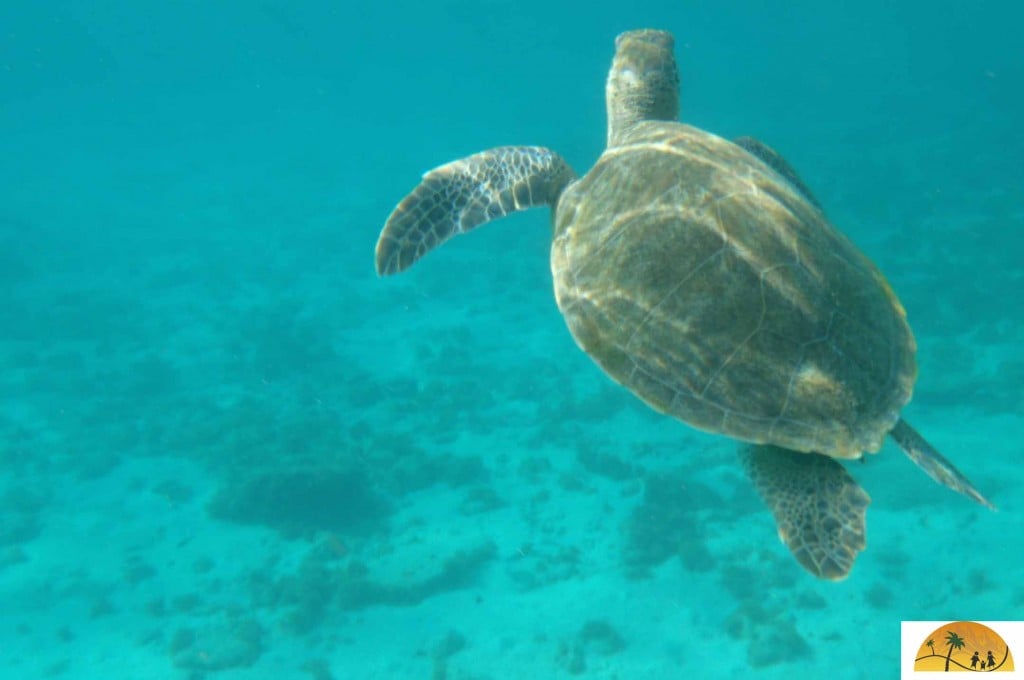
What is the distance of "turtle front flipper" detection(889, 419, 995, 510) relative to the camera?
388cm

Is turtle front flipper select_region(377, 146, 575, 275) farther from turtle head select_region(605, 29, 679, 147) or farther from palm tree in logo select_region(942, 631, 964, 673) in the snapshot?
palm tree in logo select_region(942, 631, 964, 673)

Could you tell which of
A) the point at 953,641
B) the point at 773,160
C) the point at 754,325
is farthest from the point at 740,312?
the point at 953,641

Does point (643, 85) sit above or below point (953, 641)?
above

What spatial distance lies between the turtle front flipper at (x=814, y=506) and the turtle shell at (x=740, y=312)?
1.52 feet

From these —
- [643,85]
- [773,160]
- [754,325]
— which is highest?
[643,85]

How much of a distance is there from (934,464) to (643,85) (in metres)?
4.60

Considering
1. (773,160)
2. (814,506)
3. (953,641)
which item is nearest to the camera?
(814,506)

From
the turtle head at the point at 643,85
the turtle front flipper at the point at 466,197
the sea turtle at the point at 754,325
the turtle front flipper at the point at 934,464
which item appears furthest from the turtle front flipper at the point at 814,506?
the turtle head at the point at 643,85

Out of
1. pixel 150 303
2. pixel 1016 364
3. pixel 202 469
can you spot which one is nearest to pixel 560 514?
pixel 202 469

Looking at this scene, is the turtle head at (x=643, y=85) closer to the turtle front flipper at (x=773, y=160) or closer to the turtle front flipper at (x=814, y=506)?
the turtle front flipper at (x=773, y=160)


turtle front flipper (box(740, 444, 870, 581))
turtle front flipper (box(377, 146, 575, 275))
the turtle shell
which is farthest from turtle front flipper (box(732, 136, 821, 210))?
turtle front flipper (box(740, 444, 870, 581))

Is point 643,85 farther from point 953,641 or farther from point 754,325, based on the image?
point 953,641

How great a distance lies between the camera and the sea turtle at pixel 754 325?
401 cm

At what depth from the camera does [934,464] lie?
4.05 meters
